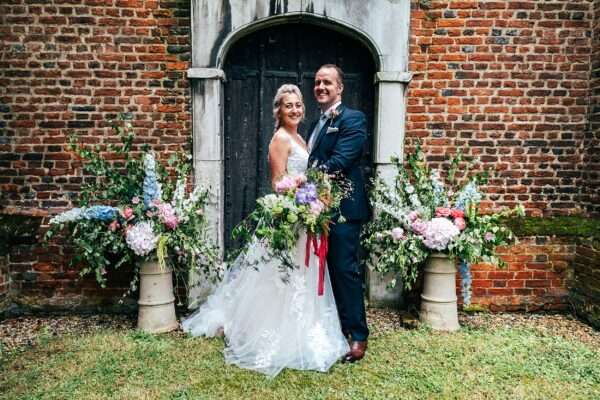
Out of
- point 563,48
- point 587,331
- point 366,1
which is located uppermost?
point 366,1

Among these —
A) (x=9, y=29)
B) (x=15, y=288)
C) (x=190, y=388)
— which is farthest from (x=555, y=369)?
(x=9, y=29)

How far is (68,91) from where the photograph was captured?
4.38 metres

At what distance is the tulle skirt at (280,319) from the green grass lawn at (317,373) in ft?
0.37

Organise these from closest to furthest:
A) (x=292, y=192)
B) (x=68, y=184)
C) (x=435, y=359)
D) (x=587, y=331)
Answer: (x=292, y=192) → (x=435, y=359) → (x=587, y=331) → (x=68, y=184)

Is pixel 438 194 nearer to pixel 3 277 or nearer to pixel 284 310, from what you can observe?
pixel 284 310

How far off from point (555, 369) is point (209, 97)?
397 centimetres

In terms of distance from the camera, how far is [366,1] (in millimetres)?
4359

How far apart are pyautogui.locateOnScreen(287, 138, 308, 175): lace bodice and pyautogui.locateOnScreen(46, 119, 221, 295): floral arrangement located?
1113 mm

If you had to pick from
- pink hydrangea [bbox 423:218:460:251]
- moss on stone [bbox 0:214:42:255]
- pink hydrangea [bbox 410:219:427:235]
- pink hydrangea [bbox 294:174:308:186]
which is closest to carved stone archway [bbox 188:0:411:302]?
pink hydrangea [bbox 410:219:427:235]

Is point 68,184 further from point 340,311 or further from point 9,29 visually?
point 340,311

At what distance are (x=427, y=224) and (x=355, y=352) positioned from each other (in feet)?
4.50

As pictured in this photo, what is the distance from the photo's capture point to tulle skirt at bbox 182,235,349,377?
328 centimetres

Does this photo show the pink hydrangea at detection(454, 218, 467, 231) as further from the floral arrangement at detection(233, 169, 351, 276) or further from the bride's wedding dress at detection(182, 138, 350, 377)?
the bride's wedding dress at detection(182, 138, 350, 377)

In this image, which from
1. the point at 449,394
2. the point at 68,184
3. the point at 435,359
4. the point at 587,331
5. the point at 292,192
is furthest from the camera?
the point at 68,184
